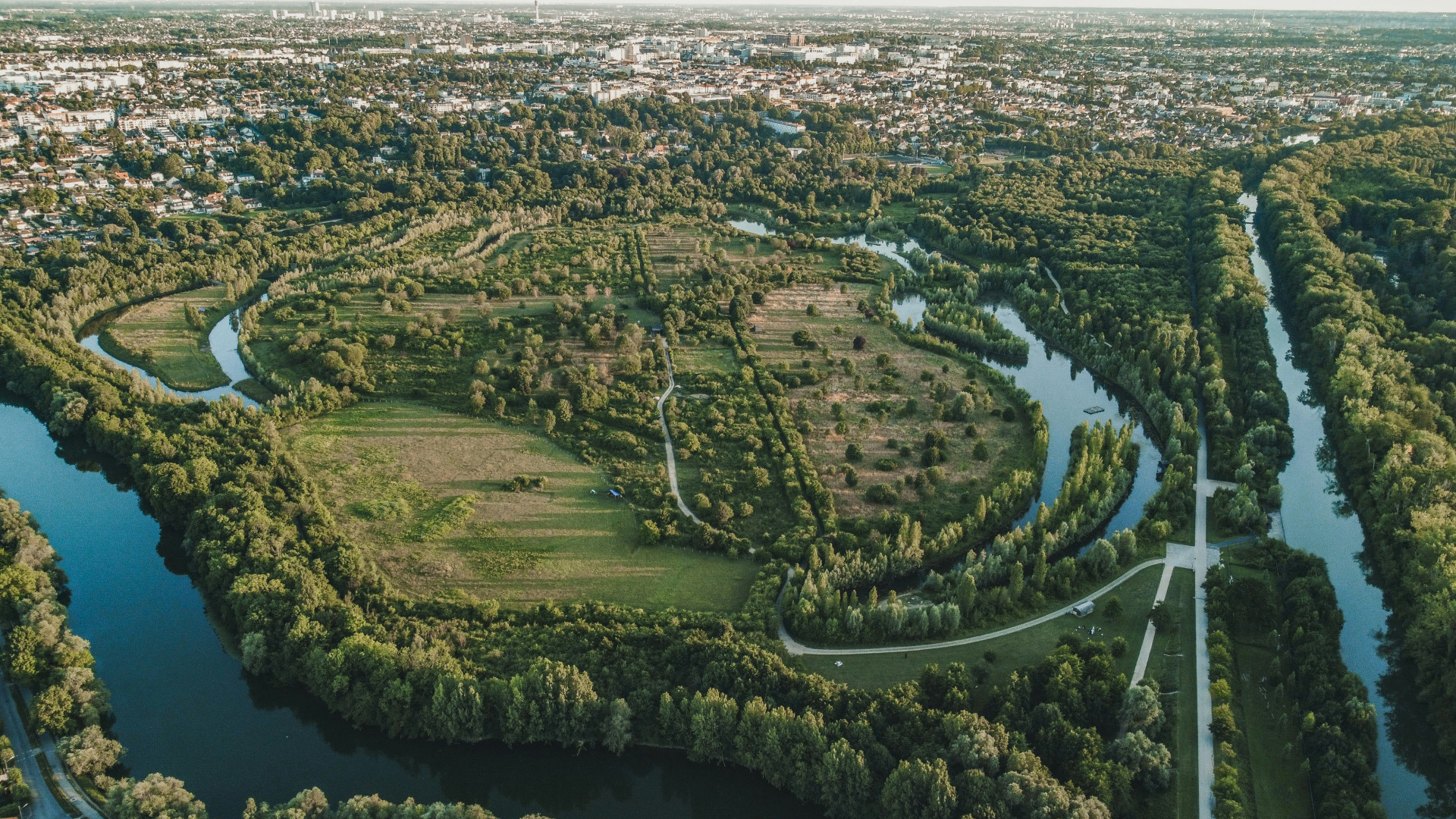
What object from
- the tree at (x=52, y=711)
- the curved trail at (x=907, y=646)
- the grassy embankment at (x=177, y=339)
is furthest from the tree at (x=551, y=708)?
the grassy embankment at (x=177, y=339)

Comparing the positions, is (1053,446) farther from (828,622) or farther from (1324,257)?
(1324,257)

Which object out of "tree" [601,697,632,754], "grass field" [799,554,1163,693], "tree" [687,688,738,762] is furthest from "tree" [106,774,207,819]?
"grass field" [799,554,1163,693]

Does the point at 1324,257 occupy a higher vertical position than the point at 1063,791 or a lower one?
higher

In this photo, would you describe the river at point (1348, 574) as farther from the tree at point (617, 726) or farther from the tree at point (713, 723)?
the tree at point (617, 726)

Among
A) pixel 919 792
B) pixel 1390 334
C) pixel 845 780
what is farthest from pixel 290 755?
pixel 1390 334

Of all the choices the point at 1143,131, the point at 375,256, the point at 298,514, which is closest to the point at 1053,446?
the point at 298,514

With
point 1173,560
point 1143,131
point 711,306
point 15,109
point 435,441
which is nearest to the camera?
point 1173,560
